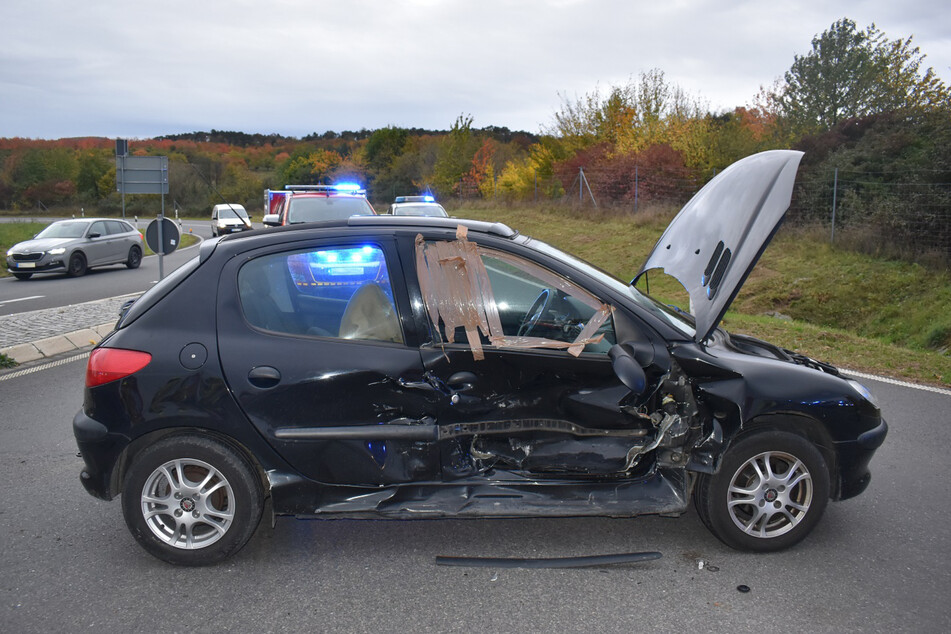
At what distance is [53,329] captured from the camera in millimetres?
9906

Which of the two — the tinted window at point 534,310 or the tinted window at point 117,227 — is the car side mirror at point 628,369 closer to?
the tinted window at point 534,310

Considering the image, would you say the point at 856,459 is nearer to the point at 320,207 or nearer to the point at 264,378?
the point at 264,378

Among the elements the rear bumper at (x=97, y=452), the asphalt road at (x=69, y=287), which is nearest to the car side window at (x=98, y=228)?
the asphalt road at (x=69, y=287)

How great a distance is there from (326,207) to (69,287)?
719 centimetres

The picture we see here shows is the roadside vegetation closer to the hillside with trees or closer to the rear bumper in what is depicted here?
the hillside with trees

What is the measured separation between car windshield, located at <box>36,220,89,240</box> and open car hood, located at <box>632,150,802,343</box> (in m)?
20.3

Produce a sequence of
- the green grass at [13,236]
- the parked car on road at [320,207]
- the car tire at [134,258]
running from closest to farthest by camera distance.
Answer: the parked car on road at [320,207], the car tire at [134,258], the green grass at [13,236]

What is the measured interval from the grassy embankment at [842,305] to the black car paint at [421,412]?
540 centimetres

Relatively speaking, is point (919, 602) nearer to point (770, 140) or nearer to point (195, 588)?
point (195, 588)

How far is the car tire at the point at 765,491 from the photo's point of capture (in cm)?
355

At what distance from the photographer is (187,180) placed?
67875 mm

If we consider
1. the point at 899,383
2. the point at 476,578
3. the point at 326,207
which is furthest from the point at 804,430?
the point at 326,207

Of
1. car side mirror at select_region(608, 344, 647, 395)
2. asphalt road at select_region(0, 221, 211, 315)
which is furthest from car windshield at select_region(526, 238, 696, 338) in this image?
asphalt road at select_region(0, 221, 211, 315)

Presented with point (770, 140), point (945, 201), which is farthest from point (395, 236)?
point (770, 140)
